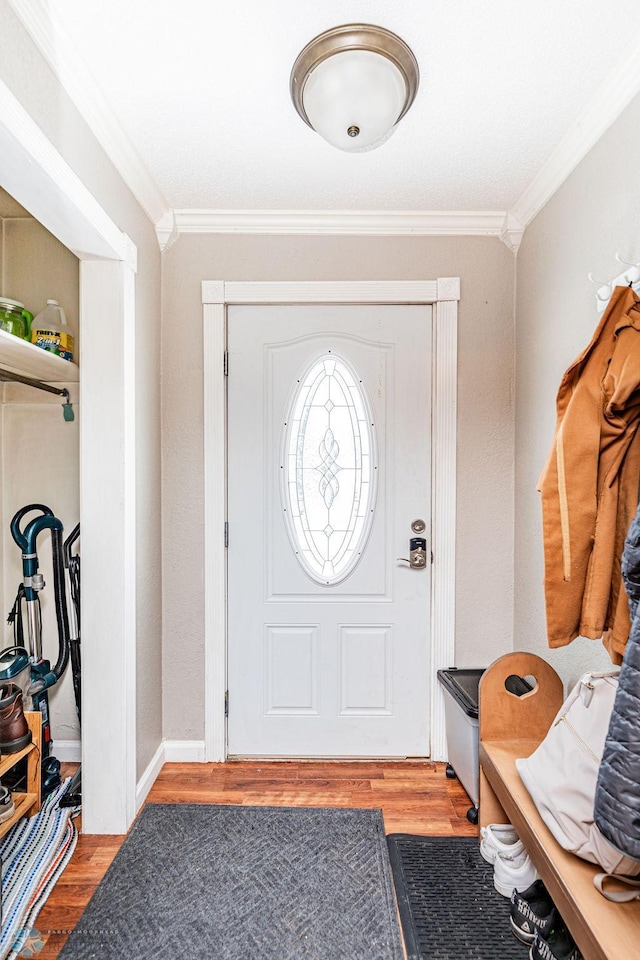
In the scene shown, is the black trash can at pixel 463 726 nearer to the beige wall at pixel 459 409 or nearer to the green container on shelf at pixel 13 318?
the beige wall at pixel 459 409

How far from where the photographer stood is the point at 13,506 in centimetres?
249

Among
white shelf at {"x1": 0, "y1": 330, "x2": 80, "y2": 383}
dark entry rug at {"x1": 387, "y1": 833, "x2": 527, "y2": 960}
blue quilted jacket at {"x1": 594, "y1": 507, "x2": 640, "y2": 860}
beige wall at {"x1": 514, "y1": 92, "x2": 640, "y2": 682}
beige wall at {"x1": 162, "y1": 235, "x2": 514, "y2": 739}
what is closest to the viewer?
blue quilted jacket at {"x1": 594, "y1": 507, "x2": 640, "y2": 860}

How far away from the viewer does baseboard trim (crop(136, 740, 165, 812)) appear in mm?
2232

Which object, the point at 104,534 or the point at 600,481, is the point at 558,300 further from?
the point at 104,534

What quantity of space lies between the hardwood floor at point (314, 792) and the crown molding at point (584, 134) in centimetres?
245

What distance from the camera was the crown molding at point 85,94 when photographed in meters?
1.38

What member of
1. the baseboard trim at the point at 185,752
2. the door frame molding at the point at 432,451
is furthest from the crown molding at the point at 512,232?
the baseboard trim at the point at 185,752

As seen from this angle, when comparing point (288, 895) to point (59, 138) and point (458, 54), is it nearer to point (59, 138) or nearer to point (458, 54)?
point (59, 138)

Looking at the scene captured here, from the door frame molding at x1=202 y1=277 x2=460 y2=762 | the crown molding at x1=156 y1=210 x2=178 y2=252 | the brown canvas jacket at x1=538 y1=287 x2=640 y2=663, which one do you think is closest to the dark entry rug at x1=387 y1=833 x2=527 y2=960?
the door frame molding at x1=202 y1=277 x2=460 y2=762

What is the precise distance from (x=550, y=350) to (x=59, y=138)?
1.79 metres

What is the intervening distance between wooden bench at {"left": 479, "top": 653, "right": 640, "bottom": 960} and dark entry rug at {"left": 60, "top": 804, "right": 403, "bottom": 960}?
0.49 meters

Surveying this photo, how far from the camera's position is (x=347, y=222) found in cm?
252

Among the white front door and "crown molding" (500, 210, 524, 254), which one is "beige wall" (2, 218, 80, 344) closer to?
the white front door

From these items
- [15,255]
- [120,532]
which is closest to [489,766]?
[120,532]
